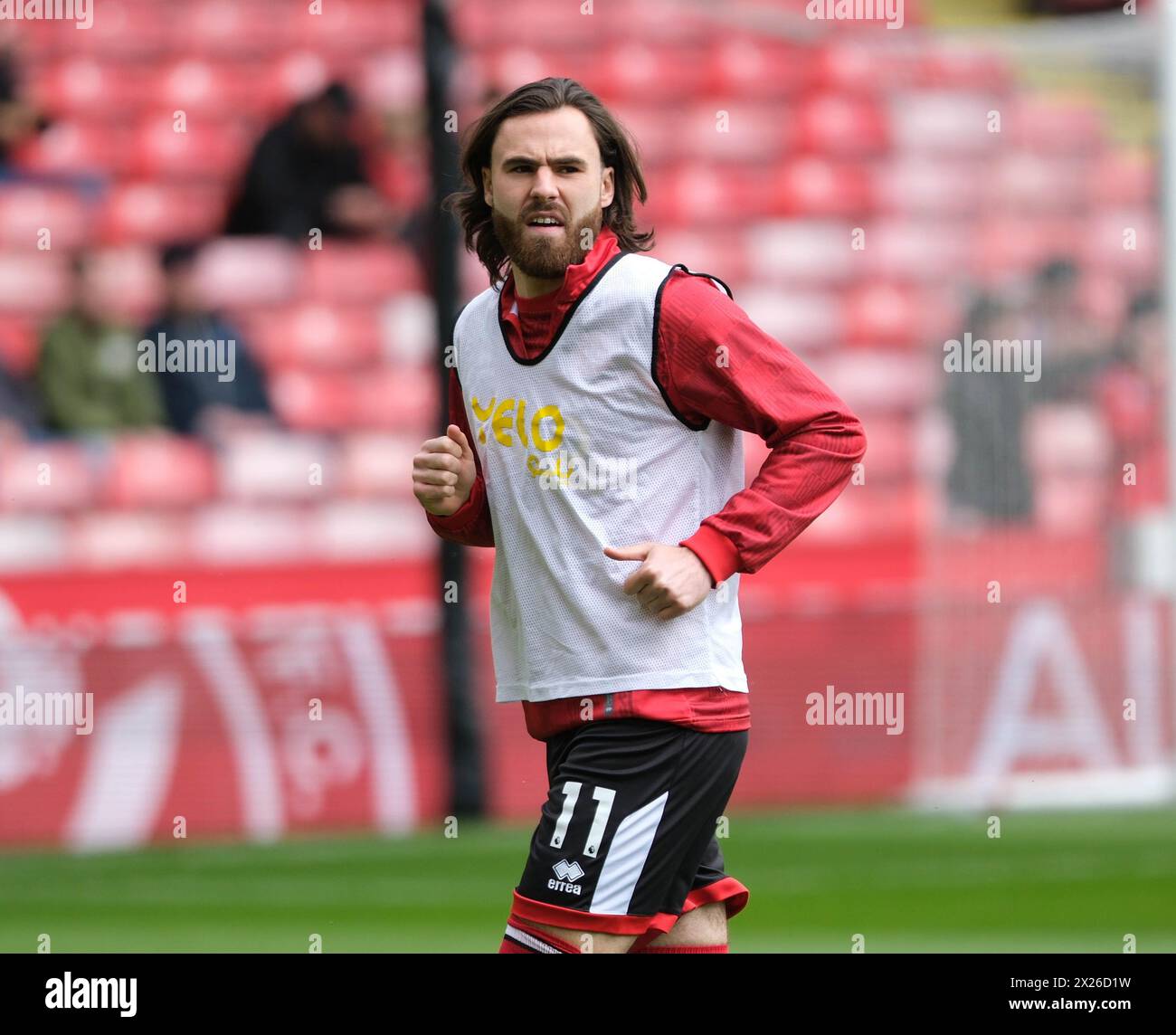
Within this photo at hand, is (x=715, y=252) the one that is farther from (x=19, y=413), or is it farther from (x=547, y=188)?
(x=547, y=188)

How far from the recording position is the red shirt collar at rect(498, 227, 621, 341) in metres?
4.28

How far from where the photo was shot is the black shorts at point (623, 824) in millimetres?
4125

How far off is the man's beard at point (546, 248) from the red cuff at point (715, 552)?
61cm

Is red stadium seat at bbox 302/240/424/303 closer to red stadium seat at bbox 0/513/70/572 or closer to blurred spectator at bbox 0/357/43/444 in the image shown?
blurred spectator at bbox 0/357/43/444

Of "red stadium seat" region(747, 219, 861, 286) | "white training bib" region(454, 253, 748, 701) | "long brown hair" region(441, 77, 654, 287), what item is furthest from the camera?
"red stadium seat" region(747, 219, 861, 286)

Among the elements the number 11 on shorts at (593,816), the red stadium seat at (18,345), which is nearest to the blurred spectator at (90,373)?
the red stadium seat at (18,345)

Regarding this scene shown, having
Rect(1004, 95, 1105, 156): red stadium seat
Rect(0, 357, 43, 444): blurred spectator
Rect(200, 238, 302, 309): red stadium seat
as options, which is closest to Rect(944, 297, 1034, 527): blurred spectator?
Rect(1004, 95, 1105, 156): red stadium seat

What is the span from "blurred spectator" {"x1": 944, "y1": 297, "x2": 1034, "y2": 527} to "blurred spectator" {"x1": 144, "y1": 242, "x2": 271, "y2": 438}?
4.62 meters

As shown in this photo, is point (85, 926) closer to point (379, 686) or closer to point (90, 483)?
point (379, 686)

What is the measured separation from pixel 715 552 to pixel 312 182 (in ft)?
36.6

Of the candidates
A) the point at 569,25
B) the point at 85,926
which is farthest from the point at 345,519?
the point at 85,926

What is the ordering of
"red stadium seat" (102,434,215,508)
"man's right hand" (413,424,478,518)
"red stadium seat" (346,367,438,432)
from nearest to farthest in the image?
"man's right hand" (413,424,478,518) < "red stadium seat" (102,434,215,508) < "red stadium seat" (346,367,438,432)

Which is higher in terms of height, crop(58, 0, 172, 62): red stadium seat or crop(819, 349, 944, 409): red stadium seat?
crop(58, 0, 172, 62): red stadium seat

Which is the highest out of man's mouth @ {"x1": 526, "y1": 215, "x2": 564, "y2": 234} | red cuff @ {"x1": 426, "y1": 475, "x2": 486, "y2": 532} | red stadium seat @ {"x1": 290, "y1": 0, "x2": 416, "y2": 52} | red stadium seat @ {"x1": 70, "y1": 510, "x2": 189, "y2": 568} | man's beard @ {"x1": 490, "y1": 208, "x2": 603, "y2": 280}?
red stadium seat @ {"x1": 290, "y1": 0, "x2": 416, "y2": 52}
